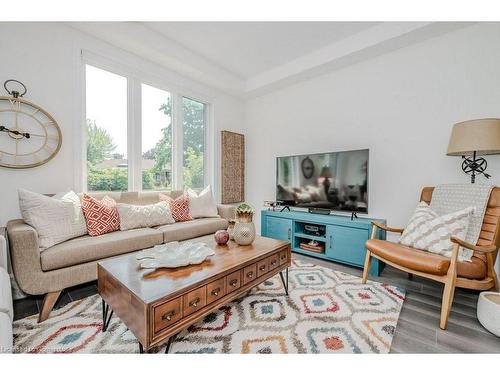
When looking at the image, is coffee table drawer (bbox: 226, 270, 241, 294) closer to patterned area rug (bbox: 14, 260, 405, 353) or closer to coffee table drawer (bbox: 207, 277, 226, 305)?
coffee table drawer (bbox: 207, 277, 226, 305)

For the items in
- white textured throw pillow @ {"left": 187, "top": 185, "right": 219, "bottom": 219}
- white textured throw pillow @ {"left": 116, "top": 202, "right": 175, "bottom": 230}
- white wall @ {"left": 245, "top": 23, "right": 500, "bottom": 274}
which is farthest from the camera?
white textured throw pillow @ {"left": 187, "top": 185, "right": 219, "bottom": 219}

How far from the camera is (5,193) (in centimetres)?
206

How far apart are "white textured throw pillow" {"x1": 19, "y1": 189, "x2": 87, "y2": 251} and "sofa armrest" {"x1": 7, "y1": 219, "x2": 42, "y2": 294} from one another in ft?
0.56

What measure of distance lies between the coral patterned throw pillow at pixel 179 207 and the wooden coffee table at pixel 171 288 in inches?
51.0

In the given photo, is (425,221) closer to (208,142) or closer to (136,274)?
(136,274)

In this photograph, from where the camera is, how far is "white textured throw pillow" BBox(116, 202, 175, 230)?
235cm

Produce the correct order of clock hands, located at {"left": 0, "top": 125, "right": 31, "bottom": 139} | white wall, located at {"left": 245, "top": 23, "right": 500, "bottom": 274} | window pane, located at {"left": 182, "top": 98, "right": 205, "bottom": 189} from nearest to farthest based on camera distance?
clock hands, located at {"left": 0, "top": 125, "right": 31, "bottom": 139}
white wall, located at {"left": 245, "top": 23, "right": 500, "bottom": 274}
window pane, located at {"left": 182, "top": 98, "right": 205, "bottom": 189}

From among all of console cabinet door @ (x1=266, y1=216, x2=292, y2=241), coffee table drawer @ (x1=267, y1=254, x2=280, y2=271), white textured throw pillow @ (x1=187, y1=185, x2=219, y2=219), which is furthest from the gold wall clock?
console cabinet door @ (x1=266, y1=216, x2=292, y2=241)

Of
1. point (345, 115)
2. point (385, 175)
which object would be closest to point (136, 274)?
A: point (385, 175)

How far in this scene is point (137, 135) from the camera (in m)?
2.97

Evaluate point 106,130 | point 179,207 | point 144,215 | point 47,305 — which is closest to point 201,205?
point 179,207

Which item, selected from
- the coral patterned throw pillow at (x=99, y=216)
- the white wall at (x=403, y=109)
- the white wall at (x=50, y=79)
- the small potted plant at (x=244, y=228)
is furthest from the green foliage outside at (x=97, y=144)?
the white wall at (x=403, y=109)

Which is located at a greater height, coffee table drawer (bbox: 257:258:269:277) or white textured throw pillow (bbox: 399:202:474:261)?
white textured throw pillow (bbox: 399:202:474:261)
